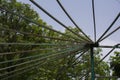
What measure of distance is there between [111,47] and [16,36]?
20.4 metres

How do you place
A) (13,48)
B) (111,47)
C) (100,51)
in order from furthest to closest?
(100,51) < (13,48) < (111,47)

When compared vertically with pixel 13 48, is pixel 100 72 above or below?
below

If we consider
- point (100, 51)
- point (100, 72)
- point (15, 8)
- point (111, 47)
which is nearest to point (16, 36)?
point (15, 8)

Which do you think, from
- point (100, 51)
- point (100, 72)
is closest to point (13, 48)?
point (100, 72)

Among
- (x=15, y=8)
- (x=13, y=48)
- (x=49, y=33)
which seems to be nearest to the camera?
(x=13, y=48)

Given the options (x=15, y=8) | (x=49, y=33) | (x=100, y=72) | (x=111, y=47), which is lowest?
(x=100, y=72)

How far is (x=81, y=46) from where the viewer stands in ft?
33.1

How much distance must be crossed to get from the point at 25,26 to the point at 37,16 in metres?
2.43

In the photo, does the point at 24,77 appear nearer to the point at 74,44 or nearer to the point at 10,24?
the point at 10,24

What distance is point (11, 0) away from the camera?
31.5 metres

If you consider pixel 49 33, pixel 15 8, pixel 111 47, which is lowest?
pixel 111 47

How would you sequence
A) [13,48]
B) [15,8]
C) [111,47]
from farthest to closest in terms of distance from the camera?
1. [15,8]
2. [13,48]
3. [111,47]

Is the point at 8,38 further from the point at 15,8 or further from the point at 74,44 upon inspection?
the point at 74,44

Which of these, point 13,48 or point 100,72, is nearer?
point 13,48
